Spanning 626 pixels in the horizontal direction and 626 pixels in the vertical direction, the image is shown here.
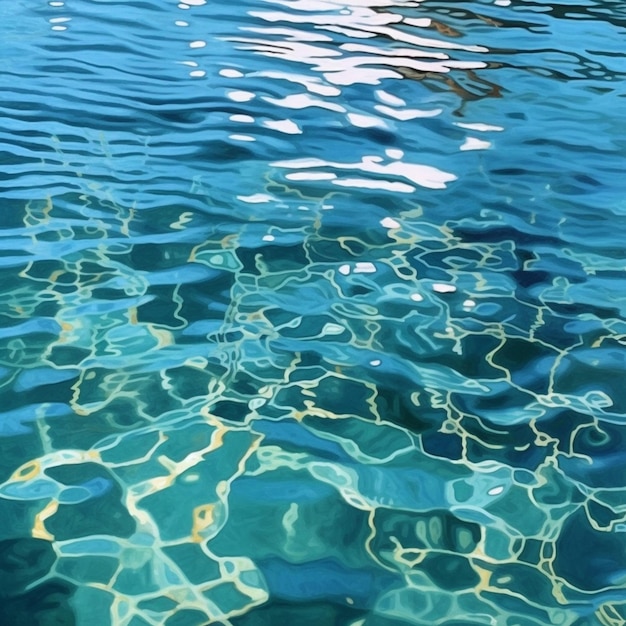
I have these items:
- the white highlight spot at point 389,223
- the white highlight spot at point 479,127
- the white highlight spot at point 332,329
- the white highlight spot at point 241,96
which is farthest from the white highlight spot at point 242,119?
the white highlight spot at point 332,329

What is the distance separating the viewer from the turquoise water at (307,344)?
2.85 m

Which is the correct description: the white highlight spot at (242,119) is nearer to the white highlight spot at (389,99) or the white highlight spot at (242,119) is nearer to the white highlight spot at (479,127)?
the white highlight spot at (389,99)

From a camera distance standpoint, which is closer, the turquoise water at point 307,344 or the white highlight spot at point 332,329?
the turquoise water at point 307,344

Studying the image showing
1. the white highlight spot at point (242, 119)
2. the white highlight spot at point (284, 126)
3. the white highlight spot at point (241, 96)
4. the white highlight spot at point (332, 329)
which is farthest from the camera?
the white highlight spot at point (241, 96)

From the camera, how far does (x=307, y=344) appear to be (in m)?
3.88

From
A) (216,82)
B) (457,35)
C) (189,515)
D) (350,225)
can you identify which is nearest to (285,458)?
(189,515)

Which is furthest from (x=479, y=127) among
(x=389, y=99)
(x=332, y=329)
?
(x=332, y=329)

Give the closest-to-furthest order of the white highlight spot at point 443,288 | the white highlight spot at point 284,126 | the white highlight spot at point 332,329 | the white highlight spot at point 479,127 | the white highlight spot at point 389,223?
the white highlight spot at point 332,329 → the white highlight spot at point 443,288 → the white highlight spot at point 389,223 → the white highlight spot at point 284,126 → the white highlight spot at point 479,127

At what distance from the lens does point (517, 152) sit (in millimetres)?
5816

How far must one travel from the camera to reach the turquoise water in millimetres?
2846

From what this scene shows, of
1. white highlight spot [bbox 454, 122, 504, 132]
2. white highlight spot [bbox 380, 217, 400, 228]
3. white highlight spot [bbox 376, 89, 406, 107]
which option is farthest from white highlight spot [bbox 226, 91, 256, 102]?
white highlight spot [bbox 380, 217, 400, 228]

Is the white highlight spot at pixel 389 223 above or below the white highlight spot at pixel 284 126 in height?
below

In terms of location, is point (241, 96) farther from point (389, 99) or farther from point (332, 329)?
point (332, 329)

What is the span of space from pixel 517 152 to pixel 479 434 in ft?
9.52
